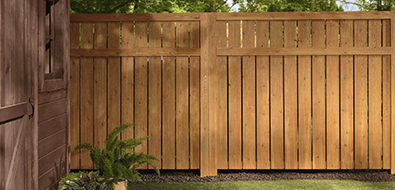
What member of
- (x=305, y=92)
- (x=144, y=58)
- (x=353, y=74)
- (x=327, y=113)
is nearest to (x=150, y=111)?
(x=144, y=58)

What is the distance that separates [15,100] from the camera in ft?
8.51

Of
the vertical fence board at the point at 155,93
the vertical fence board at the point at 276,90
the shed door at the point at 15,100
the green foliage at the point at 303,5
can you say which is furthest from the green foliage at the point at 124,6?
the shed door at the point at 15,100

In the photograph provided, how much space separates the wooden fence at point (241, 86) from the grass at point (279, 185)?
274 mm

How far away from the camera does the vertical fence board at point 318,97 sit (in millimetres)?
4324

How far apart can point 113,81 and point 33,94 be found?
4.92 ft

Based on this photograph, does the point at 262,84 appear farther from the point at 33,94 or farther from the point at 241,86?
the point at 33,94

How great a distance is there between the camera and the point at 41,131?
10.2ft

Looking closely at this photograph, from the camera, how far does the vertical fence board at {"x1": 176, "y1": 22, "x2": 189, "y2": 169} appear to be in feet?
14.3

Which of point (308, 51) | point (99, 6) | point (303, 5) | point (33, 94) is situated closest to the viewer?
point (33, 94)

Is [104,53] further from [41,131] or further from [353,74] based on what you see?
[353,74]

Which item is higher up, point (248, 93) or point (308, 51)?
point (308, 51)

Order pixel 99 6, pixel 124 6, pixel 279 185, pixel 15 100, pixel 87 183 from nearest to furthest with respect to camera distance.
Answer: pixel 15 100 < pixel 87 183 < pixel 279 185 < pixel 99 6 < pixel 124 6

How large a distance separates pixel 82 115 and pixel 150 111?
2.86 feet

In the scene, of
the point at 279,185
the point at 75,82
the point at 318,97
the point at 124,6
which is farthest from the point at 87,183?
the point at 124,6
